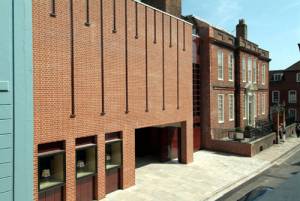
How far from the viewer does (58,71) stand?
1336 centimetres

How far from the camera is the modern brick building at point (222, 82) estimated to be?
93.3 ft

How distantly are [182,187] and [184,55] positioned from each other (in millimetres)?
8288

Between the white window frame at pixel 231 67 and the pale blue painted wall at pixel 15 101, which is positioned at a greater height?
the white window frame at pixel 231 67

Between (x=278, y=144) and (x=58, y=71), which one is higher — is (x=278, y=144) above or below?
below

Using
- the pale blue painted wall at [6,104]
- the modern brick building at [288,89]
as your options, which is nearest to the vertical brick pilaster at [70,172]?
the pale blue painted wall at [6,104]

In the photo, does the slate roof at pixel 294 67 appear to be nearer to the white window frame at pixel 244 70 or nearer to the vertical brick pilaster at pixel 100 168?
the white window frame at pixel 244 70

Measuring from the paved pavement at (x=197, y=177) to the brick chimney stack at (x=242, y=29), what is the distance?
48.0ft

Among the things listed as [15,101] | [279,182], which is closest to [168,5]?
[279,182]

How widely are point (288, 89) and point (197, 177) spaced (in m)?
43.2

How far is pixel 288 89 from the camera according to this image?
5828cm

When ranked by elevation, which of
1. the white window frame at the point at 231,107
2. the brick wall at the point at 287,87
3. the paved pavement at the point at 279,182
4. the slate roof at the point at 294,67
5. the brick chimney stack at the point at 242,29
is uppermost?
the brick chimney stack at the point at 242,29

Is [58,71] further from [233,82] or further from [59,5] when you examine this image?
[233,82]

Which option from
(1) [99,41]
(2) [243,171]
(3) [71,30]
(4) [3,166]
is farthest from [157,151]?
(4) [3,166]

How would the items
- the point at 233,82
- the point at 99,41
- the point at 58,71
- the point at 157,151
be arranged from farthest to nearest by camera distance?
the point at 233,82 → the point at 157,151 → the point at 99,41 → the point at 58,71
